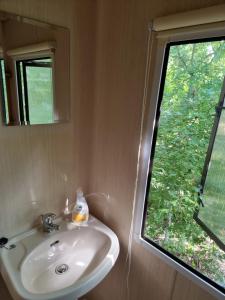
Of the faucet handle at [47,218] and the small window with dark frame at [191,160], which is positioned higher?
the small window with dark frame at [191,160]

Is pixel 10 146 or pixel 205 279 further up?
pixel 10 146

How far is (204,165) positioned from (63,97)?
2.58 feet

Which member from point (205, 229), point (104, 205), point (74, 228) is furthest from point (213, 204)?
point (74, 228)

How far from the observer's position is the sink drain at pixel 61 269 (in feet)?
3.49

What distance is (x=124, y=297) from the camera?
1.25 meters

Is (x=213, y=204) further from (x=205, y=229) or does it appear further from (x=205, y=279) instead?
(x=205, y=279)

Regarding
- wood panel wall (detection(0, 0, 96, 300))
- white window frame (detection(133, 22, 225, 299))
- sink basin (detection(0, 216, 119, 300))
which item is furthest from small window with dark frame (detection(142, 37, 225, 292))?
wood panel wall (detection(0, 0, 96, 300))

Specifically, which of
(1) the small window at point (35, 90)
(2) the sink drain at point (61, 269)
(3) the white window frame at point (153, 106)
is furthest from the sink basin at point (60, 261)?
(1) the small window at point (35, 90)

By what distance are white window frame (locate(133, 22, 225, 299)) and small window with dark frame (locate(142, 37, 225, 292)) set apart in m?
0.03

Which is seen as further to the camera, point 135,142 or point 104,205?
point 104,205

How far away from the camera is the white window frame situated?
742mm

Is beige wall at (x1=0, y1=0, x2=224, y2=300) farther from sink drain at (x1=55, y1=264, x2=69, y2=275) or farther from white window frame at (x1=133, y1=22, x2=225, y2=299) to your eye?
sink drain at (x1=55, y1=264, x2=69, y2=275)

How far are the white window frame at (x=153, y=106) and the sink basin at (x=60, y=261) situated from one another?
237mm

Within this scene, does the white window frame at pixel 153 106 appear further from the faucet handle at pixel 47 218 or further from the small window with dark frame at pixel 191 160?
the faucet handle at pixel 47 218
